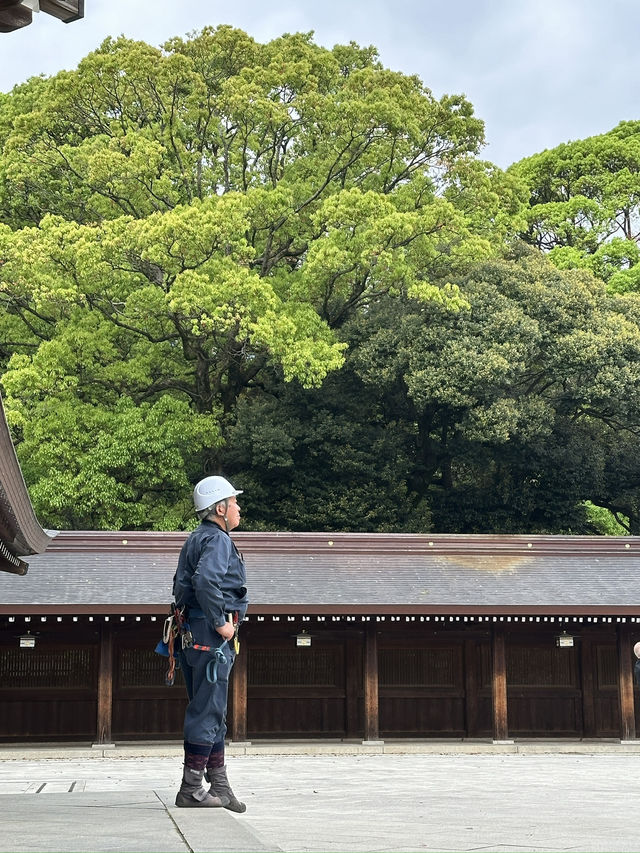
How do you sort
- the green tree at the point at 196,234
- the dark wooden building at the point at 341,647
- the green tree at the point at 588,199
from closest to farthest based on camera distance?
the dark wooden building at the point at 341,647
the green tree at the point at 196,234
the green tree at the point at 588,199

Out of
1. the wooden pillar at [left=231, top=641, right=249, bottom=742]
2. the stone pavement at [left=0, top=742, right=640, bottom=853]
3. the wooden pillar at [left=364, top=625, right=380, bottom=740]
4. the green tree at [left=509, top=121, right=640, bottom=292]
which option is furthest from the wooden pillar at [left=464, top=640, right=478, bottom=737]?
the green tree at [left=509, top=121, right=640, bottom=292]

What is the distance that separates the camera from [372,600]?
17359 millimetres

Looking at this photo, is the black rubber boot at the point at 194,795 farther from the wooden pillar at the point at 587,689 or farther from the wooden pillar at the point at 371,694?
→ the wooden pillar at the point at 587,689

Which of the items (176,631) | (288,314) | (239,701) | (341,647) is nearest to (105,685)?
(239,701)

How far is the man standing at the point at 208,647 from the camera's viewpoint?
223 inches

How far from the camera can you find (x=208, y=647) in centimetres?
584

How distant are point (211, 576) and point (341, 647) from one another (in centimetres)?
1322

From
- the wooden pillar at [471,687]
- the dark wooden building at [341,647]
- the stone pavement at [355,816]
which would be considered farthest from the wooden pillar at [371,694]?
the stone pavement at [355,816]

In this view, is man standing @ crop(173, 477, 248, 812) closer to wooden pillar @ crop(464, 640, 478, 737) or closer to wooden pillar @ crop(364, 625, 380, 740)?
wooden pillar @ crop(364, 625, 380, 740)

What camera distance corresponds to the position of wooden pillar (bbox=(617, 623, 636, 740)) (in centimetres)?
1822

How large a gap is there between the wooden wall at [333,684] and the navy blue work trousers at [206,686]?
11830 mm

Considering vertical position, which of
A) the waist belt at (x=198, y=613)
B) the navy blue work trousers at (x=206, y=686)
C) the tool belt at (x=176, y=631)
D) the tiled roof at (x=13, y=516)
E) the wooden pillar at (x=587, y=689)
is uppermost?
the tiled roof at (x=13, y=516)

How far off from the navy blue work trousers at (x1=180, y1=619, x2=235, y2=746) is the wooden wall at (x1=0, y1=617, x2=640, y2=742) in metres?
11.8

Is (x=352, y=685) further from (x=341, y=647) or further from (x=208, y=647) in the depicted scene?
(x=208, y=647)
